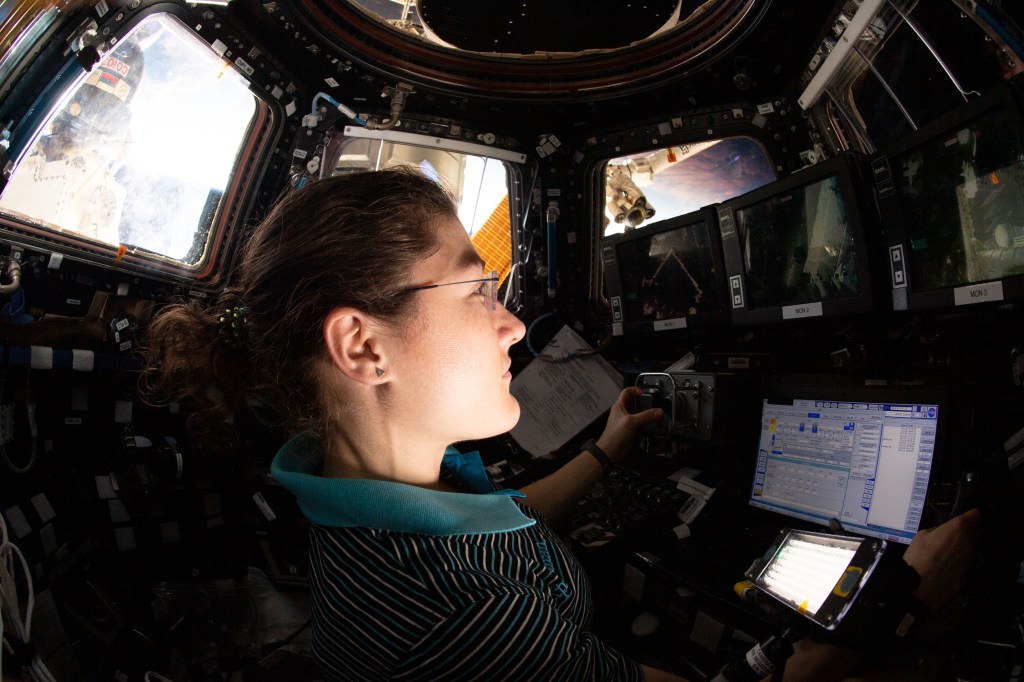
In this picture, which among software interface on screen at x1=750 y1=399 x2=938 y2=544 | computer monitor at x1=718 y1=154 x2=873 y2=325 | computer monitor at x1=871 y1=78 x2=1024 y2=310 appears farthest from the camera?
computer monitor at x1=718 y1=154 x2=873 y2=325

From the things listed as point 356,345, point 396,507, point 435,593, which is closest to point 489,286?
point 356,345

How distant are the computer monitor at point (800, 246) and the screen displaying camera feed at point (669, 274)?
0.12 metres

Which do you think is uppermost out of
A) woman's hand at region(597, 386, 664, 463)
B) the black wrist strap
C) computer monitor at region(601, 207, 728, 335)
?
computer monitor at region(601, 207, 728, 335)

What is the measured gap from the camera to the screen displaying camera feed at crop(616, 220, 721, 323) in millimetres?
2225

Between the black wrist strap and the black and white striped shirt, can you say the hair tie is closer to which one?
the black and white striped shirt

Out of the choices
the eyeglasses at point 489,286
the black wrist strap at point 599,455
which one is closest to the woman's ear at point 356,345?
the eyeglasses at point 489,286

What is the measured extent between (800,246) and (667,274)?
0.62 meters

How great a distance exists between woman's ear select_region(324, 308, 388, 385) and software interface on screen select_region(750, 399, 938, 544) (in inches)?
57.2

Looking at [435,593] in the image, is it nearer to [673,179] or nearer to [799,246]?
[799,246]

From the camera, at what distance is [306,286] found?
1.15 m

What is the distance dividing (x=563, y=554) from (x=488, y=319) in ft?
1.89

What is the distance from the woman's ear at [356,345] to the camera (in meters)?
1.11

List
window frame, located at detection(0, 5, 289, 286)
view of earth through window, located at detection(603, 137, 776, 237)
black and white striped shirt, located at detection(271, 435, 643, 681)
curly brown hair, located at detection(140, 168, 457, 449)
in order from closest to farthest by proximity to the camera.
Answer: black and white striped shirt, located at detection(271, 435, 643, 681) → curly brown hair, located at detection(140, 168, 457, 449) → window frame, located at detection(0, 5, 289, 286) → view of earth through window, located at detection(603, 137, 776, 237)

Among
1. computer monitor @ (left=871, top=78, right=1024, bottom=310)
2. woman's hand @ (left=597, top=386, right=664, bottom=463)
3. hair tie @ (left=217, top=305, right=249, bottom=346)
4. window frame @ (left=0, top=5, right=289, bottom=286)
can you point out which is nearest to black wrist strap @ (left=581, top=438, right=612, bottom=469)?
woman's hand @ (left=597, top=386, right=664, bottom=463)
